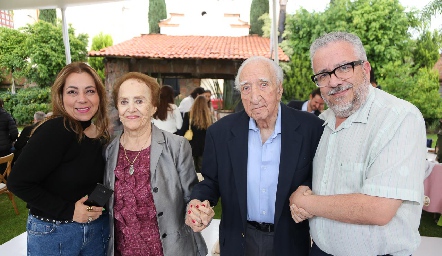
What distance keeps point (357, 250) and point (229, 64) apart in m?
12.3

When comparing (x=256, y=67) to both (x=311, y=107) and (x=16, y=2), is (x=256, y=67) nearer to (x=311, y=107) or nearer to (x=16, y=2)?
(x=311, y=107)

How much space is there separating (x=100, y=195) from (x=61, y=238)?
0.32 meters

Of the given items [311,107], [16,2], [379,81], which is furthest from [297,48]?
[16,2]

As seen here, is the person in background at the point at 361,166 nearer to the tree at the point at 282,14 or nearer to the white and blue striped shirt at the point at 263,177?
the white and blue striped shirt at the point at 263,177

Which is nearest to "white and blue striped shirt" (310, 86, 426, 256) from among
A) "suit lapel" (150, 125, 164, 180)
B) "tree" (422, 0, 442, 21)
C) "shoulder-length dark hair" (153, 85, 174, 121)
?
"suit lapel" (150, 125, 164, 180)

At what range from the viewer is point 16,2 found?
512cm

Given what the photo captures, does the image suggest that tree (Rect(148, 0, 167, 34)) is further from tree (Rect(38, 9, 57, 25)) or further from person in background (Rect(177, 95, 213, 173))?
person in background (Rect(177, 95, 213, 173))

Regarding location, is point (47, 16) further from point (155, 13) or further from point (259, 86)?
point (259, 86)

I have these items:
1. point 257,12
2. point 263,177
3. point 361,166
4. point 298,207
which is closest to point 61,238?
point 263,177

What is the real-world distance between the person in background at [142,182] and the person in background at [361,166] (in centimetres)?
71

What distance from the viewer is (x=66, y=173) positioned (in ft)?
5.75

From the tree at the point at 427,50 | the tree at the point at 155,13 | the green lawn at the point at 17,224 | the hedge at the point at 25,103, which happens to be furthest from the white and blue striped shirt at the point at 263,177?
the tree at the point at 155,13

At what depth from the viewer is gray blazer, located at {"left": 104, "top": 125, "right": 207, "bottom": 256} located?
1.86 meters

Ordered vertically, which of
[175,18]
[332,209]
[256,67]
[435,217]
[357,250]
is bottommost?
[435,217]
